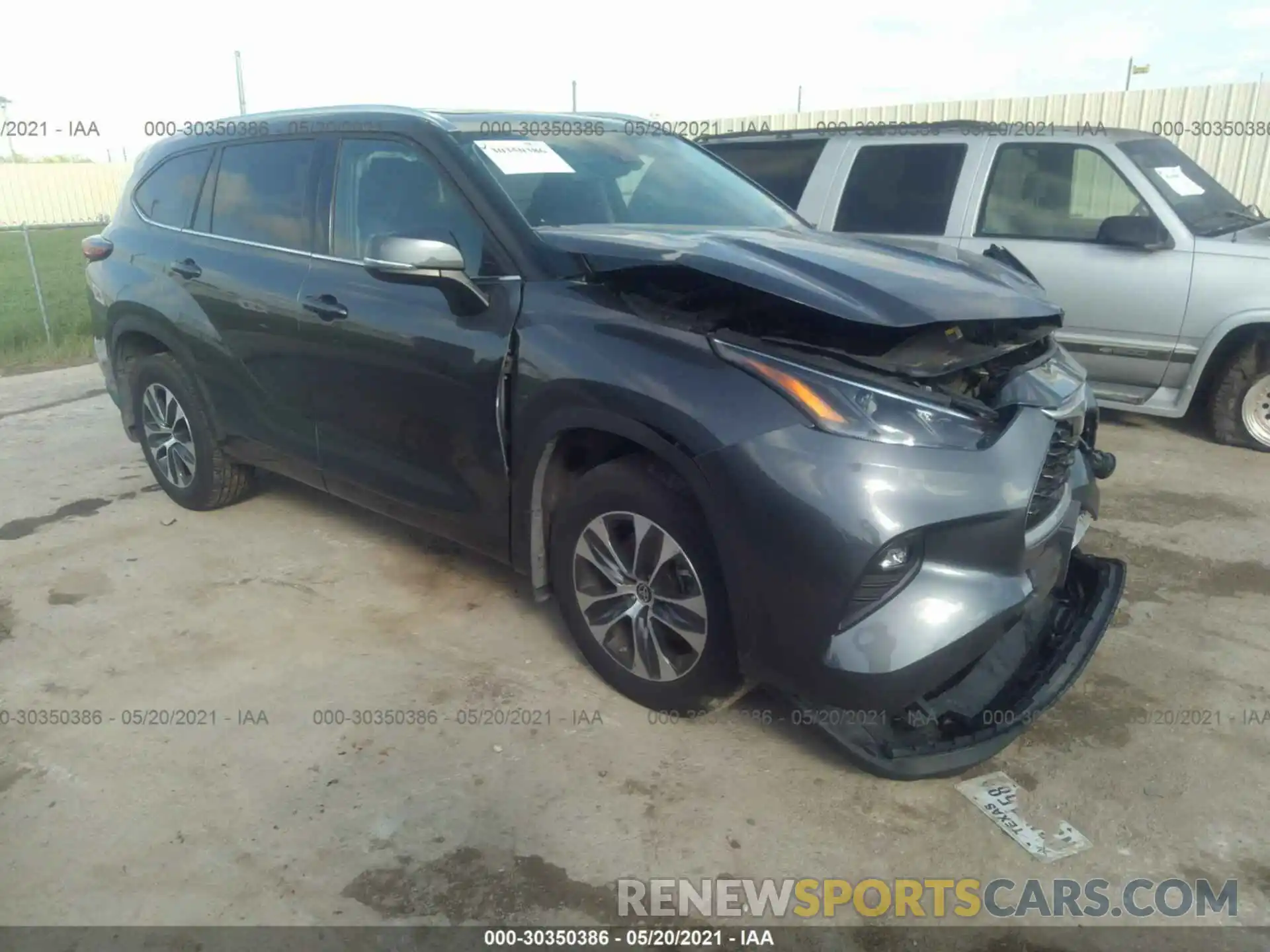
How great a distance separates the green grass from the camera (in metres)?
9.86

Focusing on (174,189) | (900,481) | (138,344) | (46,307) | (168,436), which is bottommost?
(46,307)

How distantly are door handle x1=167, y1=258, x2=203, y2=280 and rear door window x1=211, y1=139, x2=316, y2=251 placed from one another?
179mm

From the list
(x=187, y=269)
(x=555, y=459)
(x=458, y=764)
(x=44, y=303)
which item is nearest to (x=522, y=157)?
(x=555, y=459)

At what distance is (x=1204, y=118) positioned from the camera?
10000mm

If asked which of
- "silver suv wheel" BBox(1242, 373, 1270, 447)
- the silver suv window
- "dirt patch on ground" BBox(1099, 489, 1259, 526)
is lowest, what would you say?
"dirt patch on ground" BBox(1099, 489, 1259, 526)

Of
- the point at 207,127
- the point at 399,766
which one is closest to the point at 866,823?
the point at 399,766

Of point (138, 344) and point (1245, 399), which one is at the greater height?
point (138, 344)

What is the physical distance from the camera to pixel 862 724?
110 inches

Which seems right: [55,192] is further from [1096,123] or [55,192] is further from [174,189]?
[174,189]

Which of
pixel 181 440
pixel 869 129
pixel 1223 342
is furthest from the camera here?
pixel 869 129

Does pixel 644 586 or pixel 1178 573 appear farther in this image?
pixel 1178 573

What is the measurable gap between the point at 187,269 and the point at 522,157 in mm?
1900

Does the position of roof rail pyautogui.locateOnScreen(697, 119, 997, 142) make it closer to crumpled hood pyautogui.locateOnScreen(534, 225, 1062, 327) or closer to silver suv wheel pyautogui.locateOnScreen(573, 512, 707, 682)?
crumpled hood pyautogui.locateOnScreen(534, 225, 1062, 327)

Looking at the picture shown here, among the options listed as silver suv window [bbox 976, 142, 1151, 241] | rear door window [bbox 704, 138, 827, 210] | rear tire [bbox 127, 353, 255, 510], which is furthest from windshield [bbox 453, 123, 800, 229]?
silver suv window [bbox 976, 142, 1151, 241]
